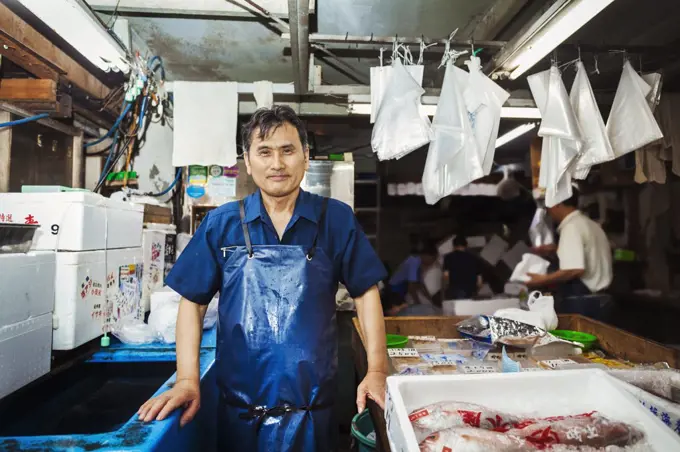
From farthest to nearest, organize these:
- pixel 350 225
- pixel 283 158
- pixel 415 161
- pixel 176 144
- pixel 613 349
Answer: pixel 415 161 < pixel 176 144 < pixel 613 349 < pixel 350 225 < pixel 283 158

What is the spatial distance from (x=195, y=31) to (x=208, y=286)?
2731 mm

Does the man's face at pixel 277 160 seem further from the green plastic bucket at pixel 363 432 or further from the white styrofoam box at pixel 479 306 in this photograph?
the white styrofoam box at pixel 479 306

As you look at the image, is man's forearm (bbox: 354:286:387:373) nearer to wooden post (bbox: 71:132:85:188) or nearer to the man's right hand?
the man's right hand

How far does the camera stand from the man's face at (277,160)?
1699 mm

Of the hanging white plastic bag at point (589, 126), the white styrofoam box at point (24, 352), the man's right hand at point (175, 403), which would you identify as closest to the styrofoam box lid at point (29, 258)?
the white styrofoam box at point (24, 352)

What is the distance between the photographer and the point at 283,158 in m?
1.71

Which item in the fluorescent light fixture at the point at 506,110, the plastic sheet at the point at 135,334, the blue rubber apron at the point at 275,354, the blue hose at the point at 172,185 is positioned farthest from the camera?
the blue hose at the point at 172,185

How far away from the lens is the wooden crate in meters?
2.06

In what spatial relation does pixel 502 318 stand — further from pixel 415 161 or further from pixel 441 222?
pixel 415 161

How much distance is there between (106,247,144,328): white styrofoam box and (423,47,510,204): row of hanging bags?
231 cm

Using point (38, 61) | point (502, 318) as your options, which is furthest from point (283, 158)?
point (38, 61)

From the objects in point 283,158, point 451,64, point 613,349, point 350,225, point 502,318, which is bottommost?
point 613,349

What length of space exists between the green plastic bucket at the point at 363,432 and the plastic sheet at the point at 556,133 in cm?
207

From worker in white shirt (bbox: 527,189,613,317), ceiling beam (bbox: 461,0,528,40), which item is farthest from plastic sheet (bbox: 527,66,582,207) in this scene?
worker in white shirt (bbox: 527,189,613,317)
